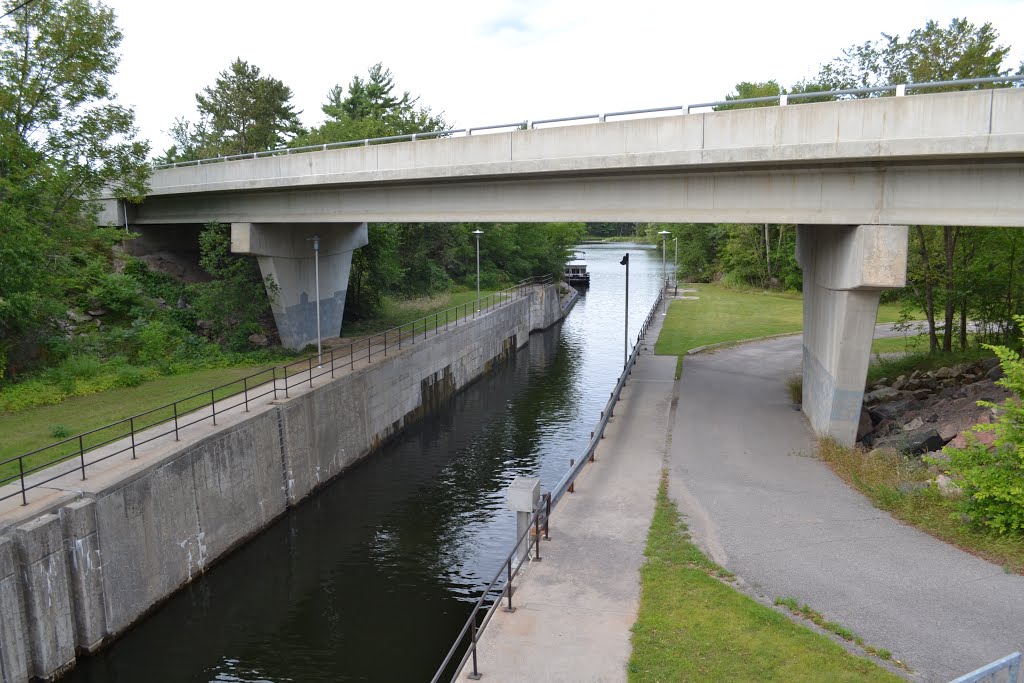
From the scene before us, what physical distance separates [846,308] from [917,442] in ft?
11.2

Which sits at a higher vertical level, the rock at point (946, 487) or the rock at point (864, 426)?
the rock at point (946, 487)

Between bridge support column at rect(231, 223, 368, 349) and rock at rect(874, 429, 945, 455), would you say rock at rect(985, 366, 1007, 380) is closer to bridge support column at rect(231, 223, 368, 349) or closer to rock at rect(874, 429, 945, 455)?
rock at rect(874, 429, 945, 455)

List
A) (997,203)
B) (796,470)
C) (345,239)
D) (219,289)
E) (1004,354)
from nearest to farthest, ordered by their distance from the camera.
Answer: (1004,354) < (997,203) < (796,470) < (219,289) < (345,239)

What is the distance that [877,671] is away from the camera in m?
8.80

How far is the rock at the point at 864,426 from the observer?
19.8m

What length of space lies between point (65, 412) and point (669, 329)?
2796 centimetres

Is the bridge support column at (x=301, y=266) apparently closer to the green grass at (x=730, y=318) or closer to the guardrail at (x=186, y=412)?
the guardrail at (x=186, y=412)

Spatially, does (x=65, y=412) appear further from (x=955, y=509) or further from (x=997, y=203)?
(x=997, y=203)

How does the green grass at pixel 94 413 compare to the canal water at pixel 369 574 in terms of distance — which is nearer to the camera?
the canal water at pixel 369 574

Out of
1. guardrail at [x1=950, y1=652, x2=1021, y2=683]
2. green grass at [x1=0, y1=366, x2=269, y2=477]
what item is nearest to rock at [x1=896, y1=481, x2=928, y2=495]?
guardrail at [x1=950, y1=652, x2=1021, y2=683]

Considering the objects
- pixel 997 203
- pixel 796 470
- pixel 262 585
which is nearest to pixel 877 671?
pixel 796 470

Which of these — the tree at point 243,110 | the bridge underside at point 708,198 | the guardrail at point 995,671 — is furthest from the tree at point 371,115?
the guardrail at point 995,671

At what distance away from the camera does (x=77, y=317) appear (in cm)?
2491

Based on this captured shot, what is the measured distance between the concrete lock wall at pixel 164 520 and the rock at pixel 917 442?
1410 centimetres
